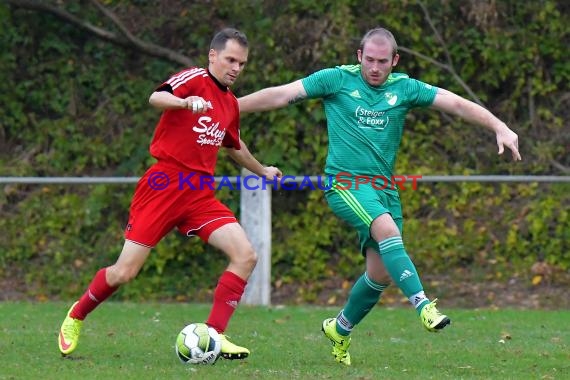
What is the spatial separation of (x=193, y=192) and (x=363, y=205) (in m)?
1.04

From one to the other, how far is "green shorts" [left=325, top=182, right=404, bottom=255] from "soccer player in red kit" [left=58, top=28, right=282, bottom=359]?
0.62m

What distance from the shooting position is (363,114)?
714 cm

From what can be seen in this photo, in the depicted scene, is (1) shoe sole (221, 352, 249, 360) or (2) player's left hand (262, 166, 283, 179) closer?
(1) shoe sole (221, 352, 249, 360)

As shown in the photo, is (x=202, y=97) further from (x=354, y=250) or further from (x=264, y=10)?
(x=264, y=10)

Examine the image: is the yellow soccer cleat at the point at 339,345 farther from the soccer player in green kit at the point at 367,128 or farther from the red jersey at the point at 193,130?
the red jersey at the point at 193,130

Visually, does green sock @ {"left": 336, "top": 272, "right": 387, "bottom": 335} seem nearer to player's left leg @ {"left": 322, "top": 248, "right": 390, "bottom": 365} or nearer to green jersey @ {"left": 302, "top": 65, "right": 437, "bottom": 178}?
player's left leg @ {"left": 322, "top": 248, "right": 390, "bottom": 365}

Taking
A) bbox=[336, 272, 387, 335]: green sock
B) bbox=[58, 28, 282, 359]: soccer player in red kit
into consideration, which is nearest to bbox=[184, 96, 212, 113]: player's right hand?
bbox=[58, 28, 282, 359]: soccer player in red kit

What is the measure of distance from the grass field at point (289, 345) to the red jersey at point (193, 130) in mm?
1244

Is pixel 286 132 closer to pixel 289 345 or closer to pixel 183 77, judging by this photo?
pixel 289 345

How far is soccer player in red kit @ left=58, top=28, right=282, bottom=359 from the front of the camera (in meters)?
6.99

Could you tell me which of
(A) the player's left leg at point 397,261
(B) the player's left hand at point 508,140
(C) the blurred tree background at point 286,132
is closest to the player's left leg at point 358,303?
(A) the player's left leg at point 397,261

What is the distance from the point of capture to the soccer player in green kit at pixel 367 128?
276 inches

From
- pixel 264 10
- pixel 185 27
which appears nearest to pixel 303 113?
pixel 264 10

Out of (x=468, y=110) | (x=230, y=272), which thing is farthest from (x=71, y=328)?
(x=468, y=110)
